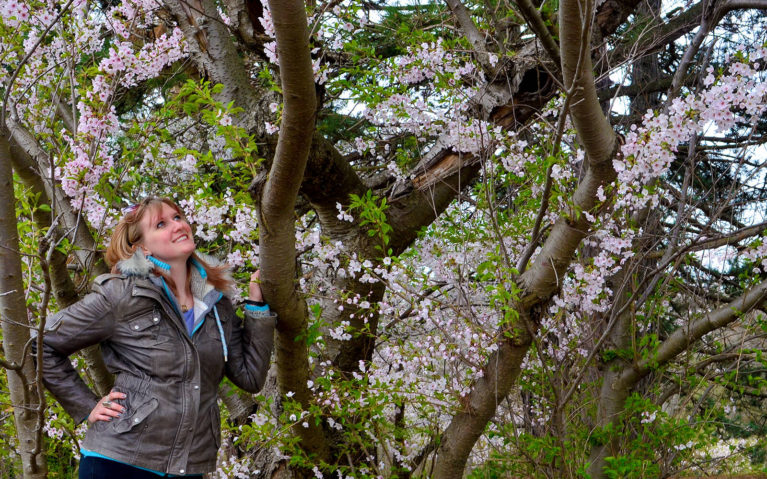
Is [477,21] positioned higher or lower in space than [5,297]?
higher

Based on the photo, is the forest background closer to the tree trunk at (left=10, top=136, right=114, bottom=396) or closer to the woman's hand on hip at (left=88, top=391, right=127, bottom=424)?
the tree trunk at (left=10, top=136, right=114, bottom=396)

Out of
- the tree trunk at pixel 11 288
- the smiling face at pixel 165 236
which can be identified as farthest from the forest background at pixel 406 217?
the smiling face at pixel 165 236

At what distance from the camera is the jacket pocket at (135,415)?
2131mm

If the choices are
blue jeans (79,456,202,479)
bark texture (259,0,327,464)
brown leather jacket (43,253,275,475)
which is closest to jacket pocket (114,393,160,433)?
brown leather jacket (43,253,275,475)

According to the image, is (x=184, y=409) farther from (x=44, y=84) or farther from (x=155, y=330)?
(x=44, y=84)

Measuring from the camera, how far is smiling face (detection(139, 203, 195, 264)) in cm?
240

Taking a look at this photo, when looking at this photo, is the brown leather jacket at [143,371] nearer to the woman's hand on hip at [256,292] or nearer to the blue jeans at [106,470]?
the blue jeans at [106,470]

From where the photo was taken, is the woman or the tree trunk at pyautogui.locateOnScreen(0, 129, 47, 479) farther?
the tree trunk at pyautogui.locateOnScreen(0, 129, 47, 479)

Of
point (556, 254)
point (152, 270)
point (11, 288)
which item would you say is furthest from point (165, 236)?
point (556, 254)

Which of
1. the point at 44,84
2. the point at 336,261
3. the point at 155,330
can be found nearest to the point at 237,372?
the point at 155,330

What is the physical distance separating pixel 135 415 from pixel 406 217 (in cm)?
231

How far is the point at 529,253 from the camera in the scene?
9.98ft

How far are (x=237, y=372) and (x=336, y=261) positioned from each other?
112cm

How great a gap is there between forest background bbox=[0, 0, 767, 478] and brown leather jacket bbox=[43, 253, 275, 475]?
18 centimetres
